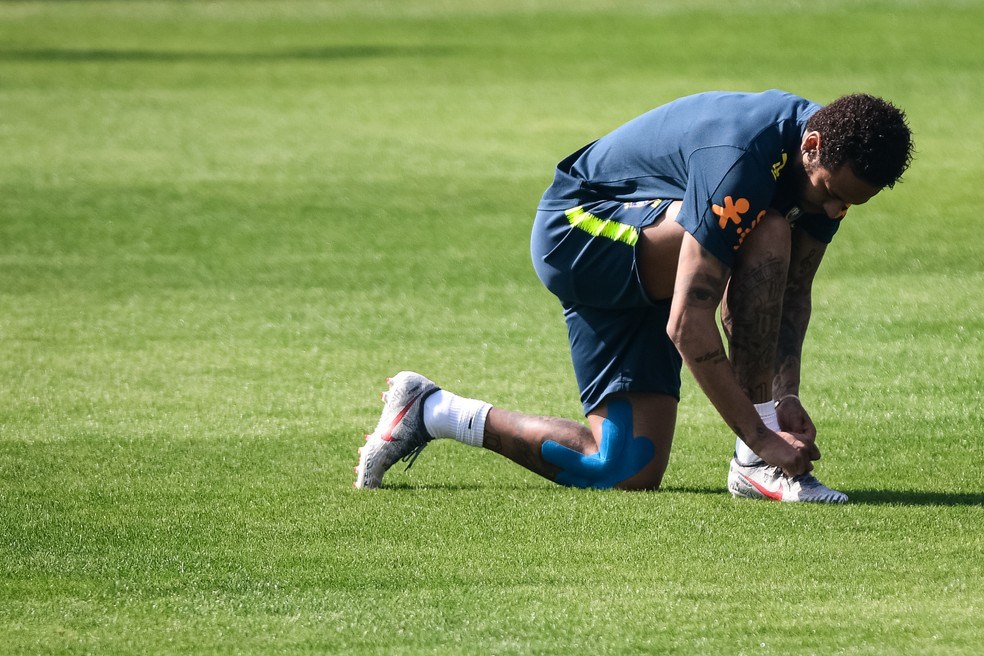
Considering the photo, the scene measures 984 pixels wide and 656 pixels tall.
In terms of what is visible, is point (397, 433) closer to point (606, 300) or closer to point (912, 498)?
point (606, 300)

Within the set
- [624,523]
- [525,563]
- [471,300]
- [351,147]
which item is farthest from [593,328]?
[351,147]

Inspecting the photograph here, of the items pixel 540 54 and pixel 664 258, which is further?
pixel 540 54

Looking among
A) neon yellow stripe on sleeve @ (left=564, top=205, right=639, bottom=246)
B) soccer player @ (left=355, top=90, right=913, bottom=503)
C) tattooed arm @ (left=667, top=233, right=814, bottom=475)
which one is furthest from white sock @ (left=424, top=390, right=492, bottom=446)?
tattooed arm @ (left=667, top=233, right=814, bottom=475)

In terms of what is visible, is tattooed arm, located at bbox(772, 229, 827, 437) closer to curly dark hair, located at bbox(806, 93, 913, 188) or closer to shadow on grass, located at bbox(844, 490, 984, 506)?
shadow on grass, located at bbox(844, 490, 984, 506)

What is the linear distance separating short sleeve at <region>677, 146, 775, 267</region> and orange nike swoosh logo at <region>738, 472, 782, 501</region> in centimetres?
77

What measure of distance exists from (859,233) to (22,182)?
690 cm

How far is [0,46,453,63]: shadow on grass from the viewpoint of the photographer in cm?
2298

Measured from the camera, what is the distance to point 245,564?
14.6ft

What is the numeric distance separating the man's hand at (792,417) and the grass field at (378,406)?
26 cm

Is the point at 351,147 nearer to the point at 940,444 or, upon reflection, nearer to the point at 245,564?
the point at 940,444

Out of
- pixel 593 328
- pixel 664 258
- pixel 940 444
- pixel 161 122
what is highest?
pixel 664 258

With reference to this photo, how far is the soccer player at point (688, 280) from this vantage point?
479 centimetres

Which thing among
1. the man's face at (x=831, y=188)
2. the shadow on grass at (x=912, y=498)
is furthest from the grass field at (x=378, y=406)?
the man's face at (x=831, y=188)

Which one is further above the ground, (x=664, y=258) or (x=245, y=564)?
(x=664, y=258)
